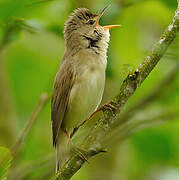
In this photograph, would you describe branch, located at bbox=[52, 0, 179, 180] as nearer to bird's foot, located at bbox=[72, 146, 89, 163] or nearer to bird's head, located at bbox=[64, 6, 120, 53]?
bird's foot, located at bbox=[72, 146, 89, 163]

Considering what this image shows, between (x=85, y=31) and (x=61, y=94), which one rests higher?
(x=85, y=31)

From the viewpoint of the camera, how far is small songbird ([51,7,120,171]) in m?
4.17

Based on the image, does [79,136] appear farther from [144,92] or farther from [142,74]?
[142,74]

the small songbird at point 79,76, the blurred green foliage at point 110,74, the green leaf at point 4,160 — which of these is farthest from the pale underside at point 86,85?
the green leaf at point 4,160

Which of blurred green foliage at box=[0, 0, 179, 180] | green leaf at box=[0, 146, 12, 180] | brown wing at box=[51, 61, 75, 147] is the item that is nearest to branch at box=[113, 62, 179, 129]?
blurred green foliage at box=[0, 0, 179, 180]

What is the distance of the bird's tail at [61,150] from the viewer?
14.2 ft

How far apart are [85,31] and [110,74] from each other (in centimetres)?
64

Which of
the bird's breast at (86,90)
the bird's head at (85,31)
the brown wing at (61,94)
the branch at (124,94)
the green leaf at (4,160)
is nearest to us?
the green leaf at (4,160)

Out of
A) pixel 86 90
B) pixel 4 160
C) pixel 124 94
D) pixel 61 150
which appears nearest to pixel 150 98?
pixel 86 90

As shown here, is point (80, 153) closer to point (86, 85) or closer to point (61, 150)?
point (86, 85)

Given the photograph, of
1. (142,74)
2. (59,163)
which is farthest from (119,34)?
(142,74)

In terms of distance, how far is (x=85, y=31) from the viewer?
459 centimetres

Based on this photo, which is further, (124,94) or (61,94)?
(61,94)

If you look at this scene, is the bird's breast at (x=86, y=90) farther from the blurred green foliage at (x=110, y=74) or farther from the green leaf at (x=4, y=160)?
the green leaf at (x=4, y=160)
